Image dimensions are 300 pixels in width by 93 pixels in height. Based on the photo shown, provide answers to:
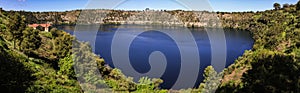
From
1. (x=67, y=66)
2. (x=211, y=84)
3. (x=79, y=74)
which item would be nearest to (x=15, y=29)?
(x=67, y=66)

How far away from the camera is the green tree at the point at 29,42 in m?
50.5

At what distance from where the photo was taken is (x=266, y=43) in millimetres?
69938

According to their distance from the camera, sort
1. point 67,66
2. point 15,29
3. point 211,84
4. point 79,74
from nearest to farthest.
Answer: point 211,84 < point 79,74 < point 67,66 < point 15,29

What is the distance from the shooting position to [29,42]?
5197 cm

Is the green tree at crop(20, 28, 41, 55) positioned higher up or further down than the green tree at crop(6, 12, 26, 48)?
further down

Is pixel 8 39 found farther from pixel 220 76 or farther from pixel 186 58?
pixel 186 58

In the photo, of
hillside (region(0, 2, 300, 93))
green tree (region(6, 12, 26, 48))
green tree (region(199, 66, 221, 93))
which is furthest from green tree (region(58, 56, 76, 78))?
green tree (region(199, 66, 221, 93))

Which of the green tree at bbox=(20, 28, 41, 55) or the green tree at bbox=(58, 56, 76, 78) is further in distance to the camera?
the green tree at bbox=(20, 28, 41, 55)

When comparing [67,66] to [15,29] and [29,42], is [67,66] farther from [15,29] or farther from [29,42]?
[15,29]

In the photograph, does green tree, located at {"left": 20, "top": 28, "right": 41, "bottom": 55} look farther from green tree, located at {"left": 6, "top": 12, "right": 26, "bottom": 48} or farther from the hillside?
green tree, located at {"left": 6, "top": 12, "right": 26, "bottom": 48}

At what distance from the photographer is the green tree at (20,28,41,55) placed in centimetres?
5046

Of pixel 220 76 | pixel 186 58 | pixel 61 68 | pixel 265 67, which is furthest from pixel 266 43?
pixel 61 68

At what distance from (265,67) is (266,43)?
106 ft

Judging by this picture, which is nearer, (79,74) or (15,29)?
(79,74)
